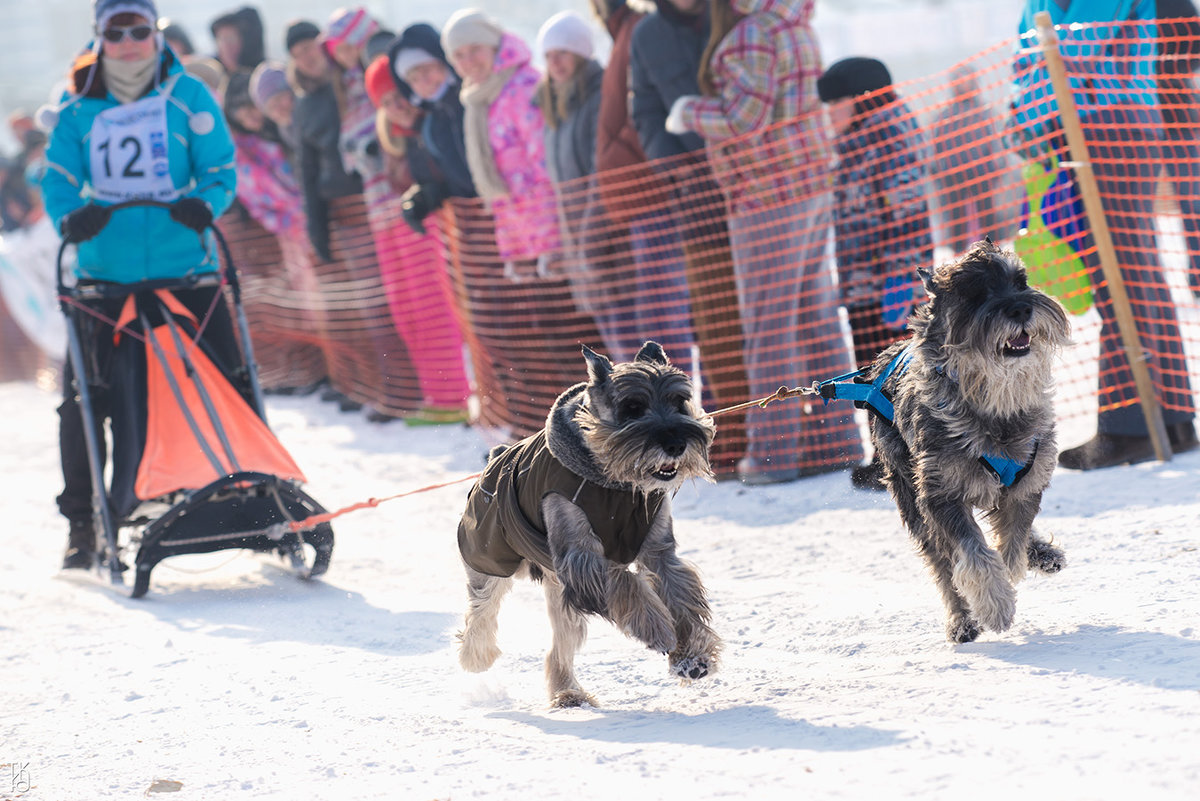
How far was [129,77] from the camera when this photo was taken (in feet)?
23.4

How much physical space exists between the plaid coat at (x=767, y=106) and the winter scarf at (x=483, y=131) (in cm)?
207

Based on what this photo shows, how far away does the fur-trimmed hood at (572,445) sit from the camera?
4109 millimetres

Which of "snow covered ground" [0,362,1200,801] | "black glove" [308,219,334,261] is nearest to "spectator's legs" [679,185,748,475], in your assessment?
"snow covered ground" [0,362,1200,801]

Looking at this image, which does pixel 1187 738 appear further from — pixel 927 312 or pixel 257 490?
pixel 257 490

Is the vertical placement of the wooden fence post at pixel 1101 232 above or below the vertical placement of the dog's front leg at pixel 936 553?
above

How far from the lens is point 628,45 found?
839 centimetres

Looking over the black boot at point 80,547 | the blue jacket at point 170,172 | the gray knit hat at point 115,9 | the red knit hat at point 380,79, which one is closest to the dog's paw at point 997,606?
the blue jacket at point 170,172

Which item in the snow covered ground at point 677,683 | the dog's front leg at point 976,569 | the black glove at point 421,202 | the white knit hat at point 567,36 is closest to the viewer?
the snow covered ground at point 677,683

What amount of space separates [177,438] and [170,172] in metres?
1.36

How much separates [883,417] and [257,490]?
3187mm

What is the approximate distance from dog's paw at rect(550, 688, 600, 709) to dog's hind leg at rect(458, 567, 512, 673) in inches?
15.2

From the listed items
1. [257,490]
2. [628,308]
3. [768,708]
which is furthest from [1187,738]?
[628,308]

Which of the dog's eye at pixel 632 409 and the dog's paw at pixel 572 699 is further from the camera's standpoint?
the dog's paw at pixel 572 699

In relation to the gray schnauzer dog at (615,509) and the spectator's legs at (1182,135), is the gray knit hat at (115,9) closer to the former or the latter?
the gray schnauzer dog at (615,509)
